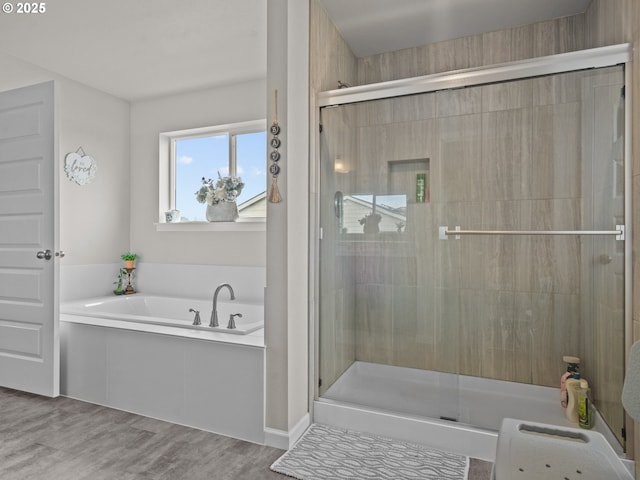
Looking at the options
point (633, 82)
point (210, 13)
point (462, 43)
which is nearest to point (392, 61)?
point (462, 43)

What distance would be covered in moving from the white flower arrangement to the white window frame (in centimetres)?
17

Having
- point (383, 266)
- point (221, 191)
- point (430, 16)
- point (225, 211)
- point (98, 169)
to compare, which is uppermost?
point (430, 16)

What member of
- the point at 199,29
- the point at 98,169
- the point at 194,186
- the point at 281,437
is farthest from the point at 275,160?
the point at 98,169

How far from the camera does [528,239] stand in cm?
241

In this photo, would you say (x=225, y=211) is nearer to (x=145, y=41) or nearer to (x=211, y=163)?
(x=211, y=163)

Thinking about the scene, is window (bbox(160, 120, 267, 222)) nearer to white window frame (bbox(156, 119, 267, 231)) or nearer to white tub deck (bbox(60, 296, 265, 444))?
white window frame (bbox(156, 119, 267, 231))

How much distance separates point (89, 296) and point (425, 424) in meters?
3.09

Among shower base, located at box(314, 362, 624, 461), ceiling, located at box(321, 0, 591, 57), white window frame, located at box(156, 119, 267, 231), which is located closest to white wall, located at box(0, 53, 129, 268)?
white window frame, located at box(156, 119, 267, 231)

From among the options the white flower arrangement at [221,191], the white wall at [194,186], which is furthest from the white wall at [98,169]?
the white flower arrangement at [221,191]

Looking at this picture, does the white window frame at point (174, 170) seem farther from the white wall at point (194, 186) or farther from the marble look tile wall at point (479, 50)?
the marble look tile wall at point (479, 50)

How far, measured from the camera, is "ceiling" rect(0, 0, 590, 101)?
2.51 m

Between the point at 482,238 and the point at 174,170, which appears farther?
the point at 174,170

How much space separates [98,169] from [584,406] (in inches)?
161

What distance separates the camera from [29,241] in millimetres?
2787
